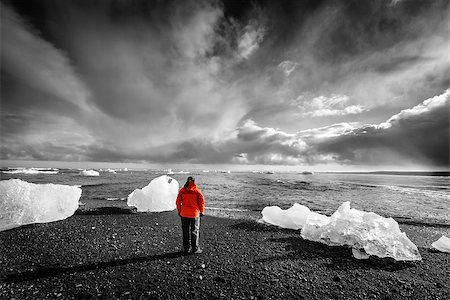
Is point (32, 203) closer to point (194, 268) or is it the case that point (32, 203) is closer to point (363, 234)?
point (194, 268)

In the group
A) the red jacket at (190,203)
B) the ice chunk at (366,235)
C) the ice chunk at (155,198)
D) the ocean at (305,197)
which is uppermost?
the red jacket at (190,203)

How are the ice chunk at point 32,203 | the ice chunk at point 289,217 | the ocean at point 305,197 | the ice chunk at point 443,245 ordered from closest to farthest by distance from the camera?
1. the ice chunk at point 443,245
2. the ice chunk at point 32,203
3. the ice chunk at point 289,217
4. the ocean at point 305,197

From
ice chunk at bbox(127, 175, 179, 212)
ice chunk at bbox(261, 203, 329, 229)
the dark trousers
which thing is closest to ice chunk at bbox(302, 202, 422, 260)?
ice chunk at bbox(261, 203, 329, 229)

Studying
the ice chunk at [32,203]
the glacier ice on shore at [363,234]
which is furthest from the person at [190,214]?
the ice chunk at [32,203]

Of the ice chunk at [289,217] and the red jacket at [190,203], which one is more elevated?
the red jacket at [190,203]

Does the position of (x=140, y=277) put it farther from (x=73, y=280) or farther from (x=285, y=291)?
(x=285, y=291)

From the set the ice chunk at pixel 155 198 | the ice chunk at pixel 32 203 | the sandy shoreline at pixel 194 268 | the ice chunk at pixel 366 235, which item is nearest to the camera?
the sandy shoreline at pixel 194 268

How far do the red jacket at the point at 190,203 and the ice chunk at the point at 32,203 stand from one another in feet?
17.1

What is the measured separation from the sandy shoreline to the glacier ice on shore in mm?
228

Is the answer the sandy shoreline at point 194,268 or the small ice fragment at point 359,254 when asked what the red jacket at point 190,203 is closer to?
the sandy shoreline at point 194,268

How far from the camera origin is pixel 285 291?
4074 millimetres

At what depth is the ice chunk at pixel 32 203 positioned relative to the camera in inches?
272

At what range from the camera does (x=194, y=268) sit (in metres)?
4.76

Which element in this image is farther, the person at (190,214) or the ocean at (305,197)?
the ocean at (305,197)
